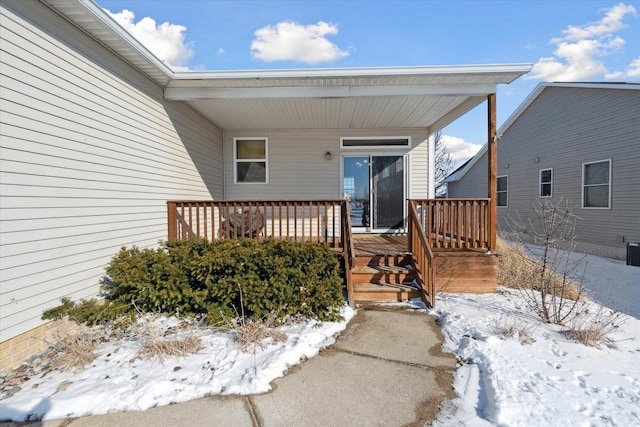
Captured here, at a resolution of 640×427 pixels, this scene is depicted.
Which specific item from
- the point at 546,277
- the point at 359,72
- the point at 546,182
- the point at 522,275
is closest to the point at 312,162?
the point at 359,72

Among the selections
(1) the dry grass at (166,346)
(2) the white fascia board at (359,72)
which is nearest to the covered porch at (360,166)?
(2) the white fascia board at (359,72)

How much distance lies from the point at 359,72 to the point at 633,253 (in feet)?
25.8

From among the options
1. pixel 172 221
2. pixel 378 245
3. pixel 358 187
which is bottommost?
pixel 378 245

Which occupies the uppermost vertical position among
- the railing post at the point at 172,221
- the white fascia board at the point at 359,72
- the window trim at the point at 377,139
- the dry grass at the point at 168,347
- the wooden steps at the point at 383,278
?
the white fascia board at the point at 359,72

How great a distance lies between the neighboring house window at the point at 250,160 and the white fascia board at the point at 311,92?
7.53 feet

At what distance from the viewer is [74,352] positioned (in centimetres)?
254

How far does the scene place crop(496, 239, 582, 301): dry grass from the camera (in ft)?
15.3

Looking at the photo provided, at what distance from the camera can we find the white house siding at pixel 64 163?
2.48 meters

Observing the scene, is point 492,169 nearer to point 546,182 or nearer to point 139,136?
point 139,136

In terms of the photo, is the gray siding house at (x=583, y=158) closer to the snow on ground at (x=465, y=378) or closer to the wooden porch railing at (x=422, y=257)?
the wooden porch railing at (x=422, y=257)

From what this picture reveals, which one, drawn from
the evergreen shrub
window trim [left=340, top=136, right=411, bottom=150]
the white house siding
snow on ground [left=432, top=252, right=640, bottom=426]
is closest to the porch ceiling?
the white house siding

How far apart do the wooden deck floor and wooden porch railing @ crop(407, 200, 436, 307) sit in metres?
0.33

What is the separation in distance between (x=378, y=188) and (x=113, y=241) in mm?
5264

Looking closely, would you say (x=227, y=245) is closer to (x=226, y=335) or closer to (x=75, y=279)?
(x=226, y=335)
